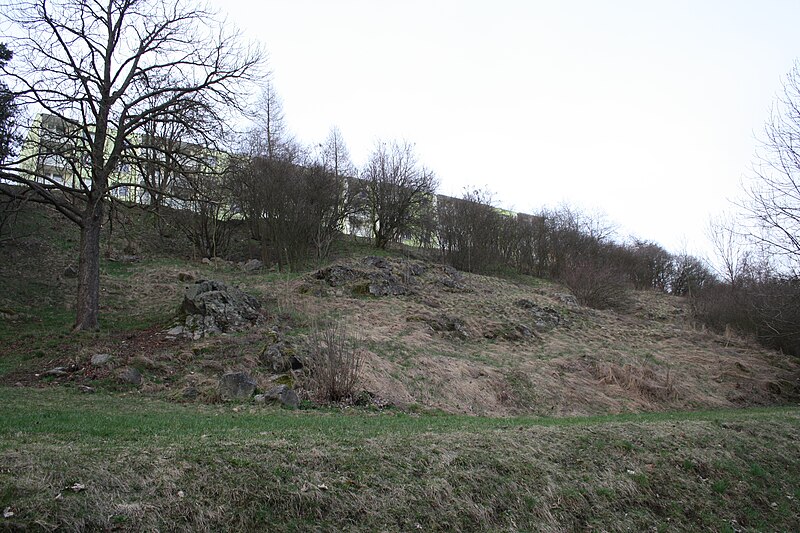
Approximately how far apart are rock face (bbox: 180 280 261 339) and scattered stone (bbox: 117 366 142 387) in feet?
8.78

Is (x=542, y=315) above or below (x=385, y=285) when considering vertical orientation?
below

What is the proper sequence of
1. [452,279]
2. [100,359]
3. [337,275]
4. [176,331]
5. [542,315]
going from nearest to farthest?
1. [100,359]
2. [176,331]
3. [337,275]
4. [542,315]
5. [452,279]

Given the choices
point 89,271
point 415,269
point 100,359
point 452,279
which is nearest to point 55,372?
point 100,359

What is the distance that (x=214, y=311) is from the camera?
46.2 feet

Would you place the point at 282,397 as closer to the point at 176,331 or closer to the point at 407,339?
the point at 176,331

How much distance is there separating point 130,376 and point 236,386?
243 centimetres

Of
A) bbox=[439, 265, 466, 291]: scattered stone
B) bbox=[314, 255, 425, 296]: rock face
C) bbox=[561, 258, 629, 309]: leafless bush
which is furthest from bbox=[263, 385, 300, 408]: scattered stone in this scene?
bbox=[561, 258, 629, 309]: leafless bush

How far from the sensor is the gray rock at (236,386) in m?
9.95

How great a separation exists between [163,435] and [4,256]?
1826 cm

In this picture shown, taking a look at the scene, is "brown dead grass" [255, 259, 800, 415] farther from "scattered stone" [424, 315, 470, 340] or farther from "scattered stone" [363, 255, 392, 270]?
"scattered stone" [363, 255, 392, 270]

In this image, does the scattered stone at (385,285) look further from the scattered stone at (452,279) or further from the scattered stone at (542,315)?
the scattered stone at (542,315)

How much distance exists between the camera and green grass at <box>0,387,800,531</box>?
455cm

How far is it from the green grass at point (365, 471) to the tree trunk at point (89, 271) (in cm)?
494

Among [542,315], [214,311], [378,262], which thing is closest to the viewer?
[214,311]
